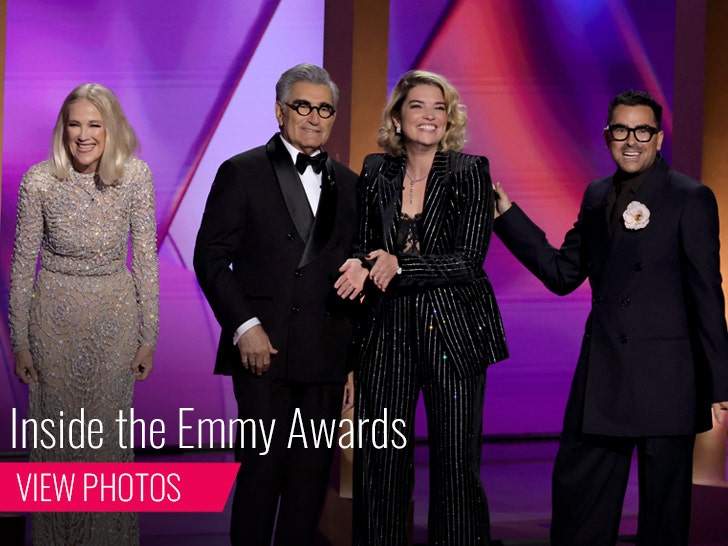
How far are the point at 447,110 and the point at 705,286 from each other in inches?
38.4

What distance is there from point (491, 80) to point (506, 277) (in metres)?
1.17

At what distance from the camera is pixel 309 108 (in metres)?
3.43

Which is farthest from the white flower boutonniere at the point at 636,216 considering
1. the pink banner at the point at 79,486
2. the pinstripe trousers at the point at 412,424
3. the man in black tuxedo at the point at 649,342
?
the pink banner at the point at 79,486

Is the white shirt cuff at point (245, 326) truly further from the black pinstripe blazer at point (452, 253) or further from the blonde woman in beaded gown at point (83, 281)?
the blonde woman in beaded gown at point (83, 281)

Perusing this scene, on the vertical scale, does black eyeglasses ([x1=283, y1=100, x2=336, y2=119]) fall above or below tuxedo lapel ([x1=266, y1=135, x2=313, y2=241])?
above

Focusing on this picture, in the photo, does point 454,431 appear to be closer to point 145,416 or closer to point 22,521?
point 22,521

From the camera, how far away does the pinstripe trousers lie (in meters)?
3.24

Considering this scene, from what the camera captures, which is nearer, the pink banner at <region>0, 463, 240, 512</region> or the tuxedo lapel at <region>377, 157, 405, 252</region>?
the tuxedo lapel at <region>377, 157, 405, 252</region>

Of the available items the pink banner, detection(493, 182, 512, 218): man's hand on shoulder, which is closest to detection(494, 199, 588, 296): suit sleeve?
detection(493, 182, 512, 218): man's hand on shoulder

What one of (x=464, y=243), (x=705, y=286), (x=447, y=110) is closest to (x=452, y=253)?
(x=464, y=243)

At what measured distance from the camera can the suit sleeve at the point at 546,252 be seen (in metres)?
3.69

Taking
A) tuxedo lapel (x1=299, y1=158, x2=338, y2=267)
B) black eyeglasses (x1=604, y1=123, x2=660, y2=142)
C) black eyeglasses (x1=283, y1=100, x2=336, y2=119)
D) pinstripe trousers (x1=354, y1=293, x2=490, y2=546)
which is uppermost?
black eyeglasses (x1=283, y1=100, x2=336, y2=119)

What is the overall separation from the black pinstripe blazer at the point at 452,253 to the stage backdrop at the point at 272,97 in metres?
2.63

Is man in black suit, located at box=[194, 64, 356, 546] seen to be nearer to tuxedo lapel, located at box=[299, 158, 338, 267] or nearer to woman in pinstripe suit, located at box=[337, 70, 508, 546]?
tuxedo lapel, located at box=[299, 158, 338, 267]
